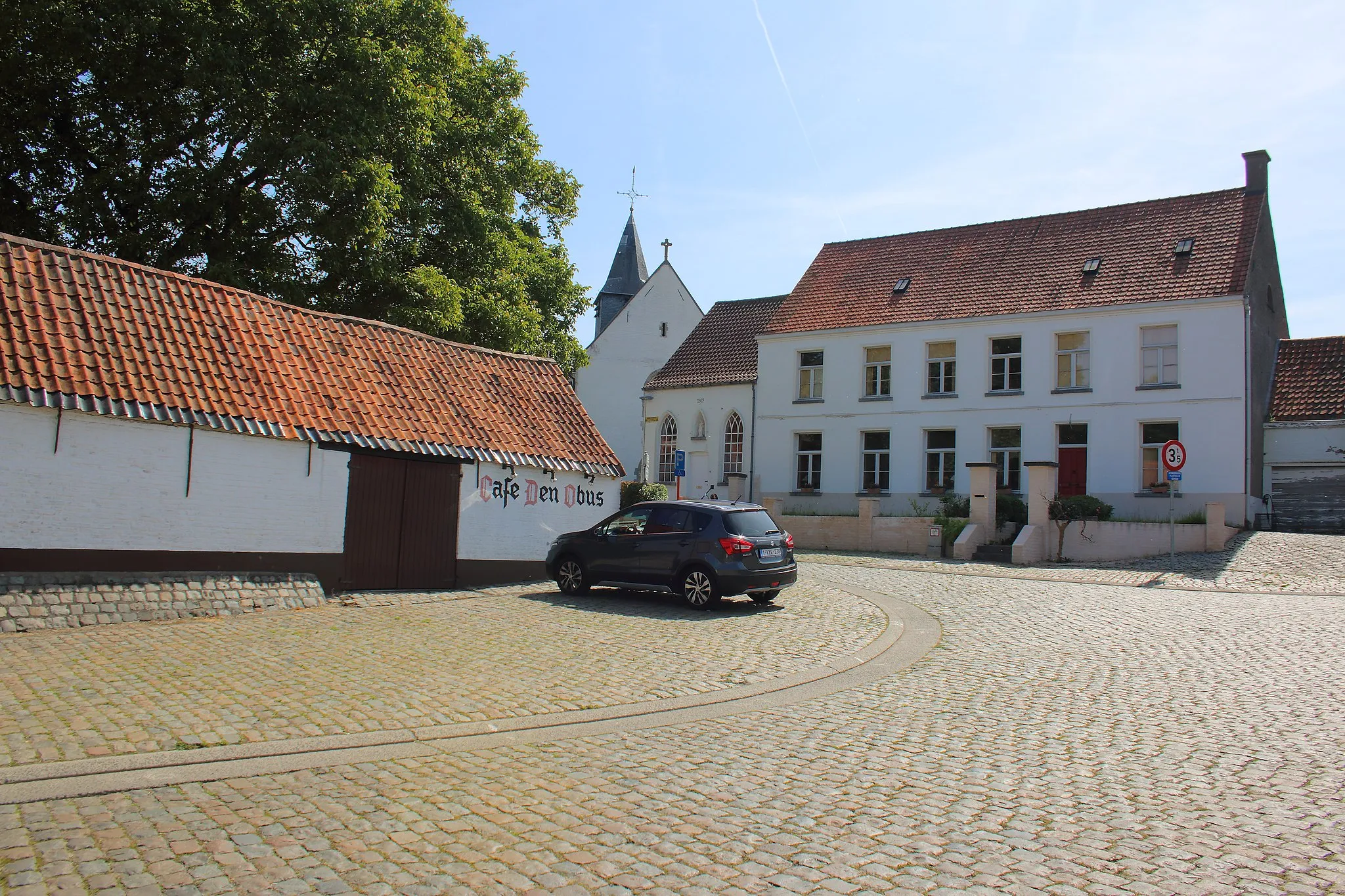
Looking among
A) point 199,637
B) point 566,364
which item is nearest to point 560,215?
point 566,364

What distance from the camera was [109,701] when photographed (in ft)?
26.2

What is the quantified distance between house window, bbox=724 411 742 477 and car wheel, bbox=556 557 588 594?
86.5 ft

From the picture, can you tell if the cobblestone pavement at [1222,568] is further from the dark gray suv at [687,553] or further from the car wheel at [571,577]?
the car wheel at [571,577]

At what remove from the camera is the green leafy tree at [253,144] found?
831 inches

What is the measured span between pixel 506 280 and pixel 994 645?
17.3m

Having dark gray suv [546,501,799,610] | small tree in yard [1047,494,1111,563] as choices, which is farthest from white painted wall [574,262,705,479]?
dark gray suv [546,501,799,610]

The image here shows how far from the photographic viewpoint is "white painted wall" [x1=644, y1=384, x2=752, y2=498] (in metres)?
41.8

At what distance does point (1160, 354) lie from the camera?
30.0 m

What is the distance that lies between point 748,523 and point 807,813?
934 centimetres

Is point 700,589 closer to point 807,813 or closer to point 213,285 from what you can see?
point 807,813

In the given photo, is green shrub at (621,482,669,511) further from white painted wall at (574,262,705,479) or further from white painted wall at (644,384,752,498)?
white painted wall at (574,262,705,479)

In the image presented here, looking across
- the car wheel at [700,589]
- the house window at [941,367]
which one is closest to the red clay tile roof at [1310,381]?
the house window at [941,367]

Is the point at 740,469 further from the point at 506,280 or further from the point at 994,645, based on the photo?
the point at 994,645

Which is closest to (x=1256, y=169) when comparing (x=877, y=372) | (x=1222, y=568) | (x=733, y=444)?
(x=877, y=372)
